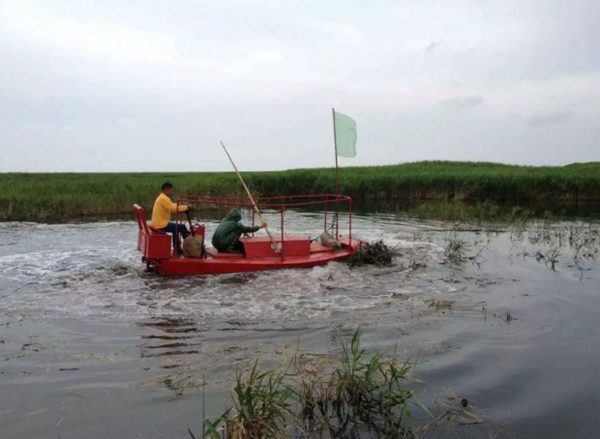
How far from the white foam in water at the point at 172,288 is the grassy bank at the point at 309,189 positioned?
8.44 metres

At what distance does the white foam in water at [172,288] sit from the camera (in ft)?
27.3

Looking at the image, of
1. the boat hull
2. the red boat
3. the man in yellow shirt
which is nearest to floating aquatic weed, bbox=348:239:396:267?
the red boat

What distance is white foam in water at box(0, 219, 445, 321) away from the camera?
8.32m

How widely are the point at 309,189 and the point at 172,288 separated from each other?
2419 cm

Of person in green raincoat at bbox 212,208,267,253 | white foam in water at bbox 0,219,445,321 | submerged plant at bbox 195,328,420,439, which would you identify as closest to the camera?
submerged plant at bbox 195,328,420,439

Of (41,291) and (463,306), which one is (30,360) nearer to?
(41,291)

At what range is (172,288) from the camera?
31.8ft

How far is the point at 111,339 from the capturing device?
6922 mm

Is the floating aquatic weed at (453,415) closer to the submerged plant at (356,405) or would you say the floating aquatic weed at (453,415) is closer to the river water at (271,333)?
the river water at (271,333)

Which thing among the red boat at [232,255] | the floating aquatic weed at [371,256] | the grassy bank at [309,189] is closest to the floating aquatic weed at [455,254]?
the floating aquatic weed at [371,256]

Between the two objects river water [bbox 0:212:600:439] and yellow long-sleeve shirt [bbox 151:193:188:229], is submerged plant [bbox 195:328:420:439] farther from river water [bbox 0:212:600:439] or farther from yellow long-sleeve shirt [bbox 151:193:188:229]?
yellow long-sleeve shirt [bbox 151:193:188:229]

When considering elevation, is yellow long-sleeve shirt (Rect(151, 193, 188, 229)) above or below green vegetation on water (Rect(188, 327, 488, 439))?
above

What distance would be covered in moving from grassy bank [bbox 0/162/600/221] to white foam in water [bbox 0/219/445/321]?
8.44 meters

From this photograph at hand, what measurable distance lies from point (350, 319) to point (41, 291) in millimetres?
5635
